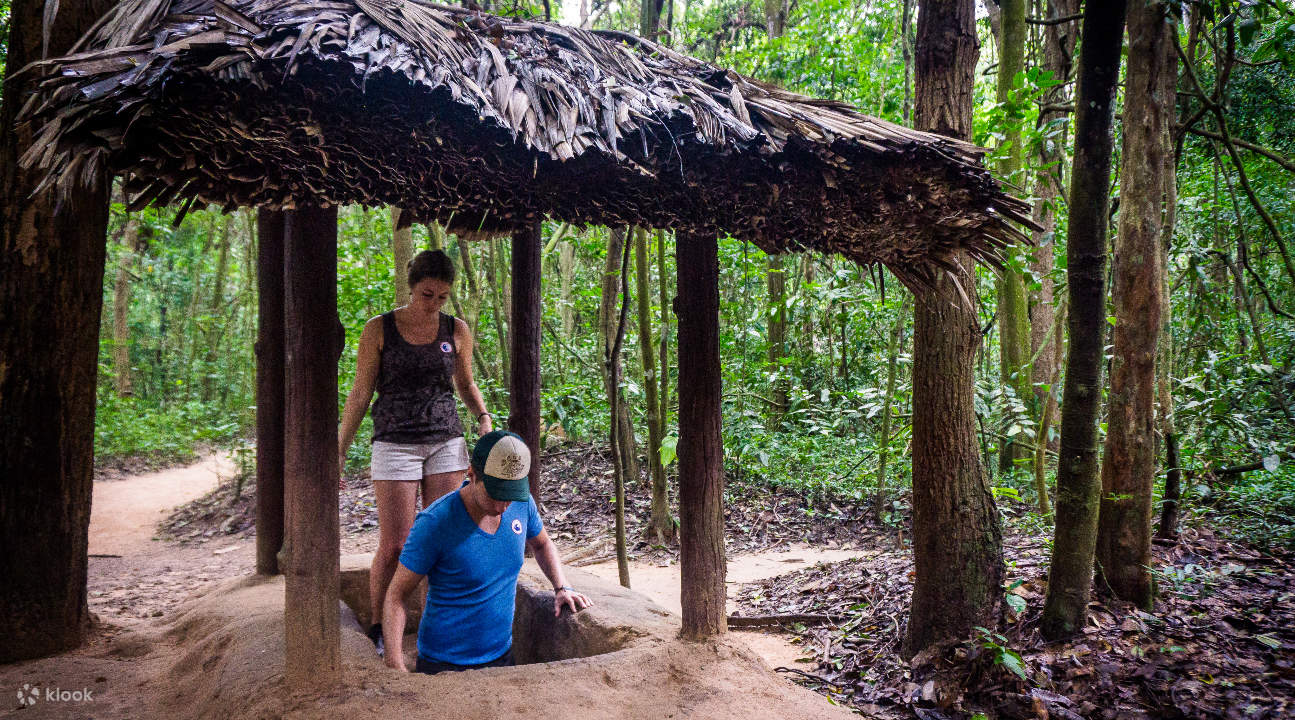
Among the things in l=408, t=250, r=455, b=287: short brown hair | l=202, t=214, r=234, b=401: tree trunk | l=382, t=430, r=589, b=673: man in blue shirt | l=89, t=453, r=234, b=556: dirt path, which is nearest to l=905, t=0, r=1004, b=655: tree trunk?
l=382, t=430, r=589, b=673: man in blue shirt

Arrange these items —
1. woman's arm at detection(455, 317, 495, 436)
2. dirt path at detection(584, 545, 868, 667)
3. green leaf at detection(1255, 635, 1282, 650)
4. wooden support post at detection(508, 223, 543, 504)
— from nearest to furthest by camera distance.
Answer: green leaf at detection(1255, 635, 1282, 650) < woman's arm at detection(455, 317, 495, 436) < wooden support post at detection(508, 223, 543, 504) < dirt path at detection(584, 545, 868, 667)

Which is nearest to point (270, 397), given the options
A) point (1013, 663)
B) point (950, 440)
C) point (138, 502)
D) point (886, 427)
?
point (950, 440)

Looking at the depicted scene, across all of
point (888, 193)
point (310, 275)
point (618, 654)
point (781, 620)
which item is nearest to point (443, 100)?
point (310, 275)

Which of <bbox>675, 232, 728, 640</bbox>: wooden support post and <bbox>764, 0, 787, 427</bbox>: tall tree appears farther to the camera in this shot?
<bbox>764, 0, 787, 427</bbox>: tall tree

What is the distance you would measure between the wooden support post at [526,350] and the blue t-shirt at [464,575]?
1371mm

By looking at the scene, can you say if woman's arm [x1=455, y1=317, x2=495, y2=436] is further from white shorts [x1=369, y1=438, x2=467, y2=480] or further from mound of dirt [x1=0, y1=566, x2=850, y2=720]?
mound of dirt [x1=0, y1=566, x2=850, y2=720]

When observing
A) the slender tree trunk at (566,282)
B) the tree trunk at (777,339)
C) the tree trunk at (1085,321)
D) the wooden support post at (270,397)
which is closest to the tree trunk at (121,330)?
the slender tree trunk at (566,282)

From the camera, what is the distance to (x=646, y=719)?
268 centimetres

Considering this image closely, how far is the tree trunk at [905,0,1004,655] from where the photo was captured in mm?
3582

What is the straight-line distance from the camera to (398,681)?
2760 millimetres

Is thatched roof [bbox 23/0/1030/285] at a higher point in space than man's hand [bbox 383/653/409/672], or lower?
higher

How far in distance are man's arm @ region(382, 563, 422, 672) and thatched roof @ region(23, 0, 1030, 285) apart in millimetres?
1564

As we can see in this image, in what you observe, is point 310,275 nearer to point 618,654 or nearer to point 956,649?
point 618,654

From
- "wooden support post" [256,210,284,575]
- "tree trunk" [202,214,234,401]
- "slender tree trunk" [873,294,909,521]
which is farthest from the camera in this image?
"tree trunk" [202,214,234,401]
